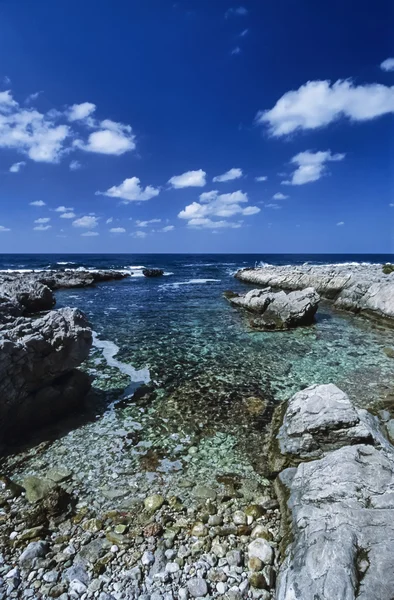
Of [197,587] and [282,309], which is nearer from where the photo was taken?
[197,587]

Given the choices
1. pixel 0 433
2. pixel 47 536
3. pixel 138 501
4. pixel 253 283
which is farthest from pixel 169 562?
pixel 253 283

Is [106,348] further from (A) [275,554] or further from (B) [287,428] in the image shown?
(A) [275,554]

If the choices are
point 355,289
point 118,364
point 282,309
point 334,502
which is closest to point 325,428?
point 334,502

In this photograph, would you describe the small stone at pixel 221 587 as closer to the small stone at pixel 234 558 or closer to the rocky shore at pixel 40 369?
the small stone at pixel 234 558

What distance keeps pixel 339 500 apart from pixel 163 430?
4.93 metres

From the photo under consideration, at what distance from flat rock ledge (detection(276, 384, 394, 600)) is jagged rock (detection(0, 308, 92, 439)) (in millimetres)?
6485

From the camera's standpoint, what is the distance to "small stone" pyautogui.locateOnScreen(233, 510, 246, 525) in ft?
18.6

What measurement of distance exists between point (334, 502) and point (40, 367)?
815 centimetres

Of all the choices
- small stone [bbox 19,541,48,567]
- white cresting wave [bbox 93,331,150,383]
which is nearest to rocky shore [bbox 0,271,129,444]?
white cresting wave [bbox 93,331,150,383]

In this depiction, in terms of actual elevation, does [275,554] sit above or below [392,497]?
below

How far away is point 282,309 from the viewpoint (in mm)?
22250

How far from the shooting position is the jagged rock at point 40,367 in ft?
27.3

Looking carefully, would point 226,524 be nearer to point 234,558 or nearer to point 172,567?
point 234,558

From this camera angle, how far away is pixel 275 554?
4988mm
